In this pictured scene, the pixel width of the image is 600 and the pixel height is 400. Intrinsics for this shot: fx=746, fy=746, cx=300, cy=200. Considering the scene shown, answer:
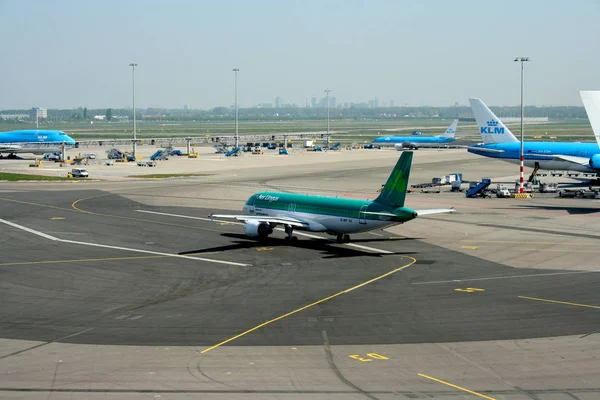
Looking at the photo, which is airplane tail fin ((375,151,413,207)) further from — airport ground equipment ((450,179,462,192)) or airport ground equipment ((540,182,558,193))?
airport ground equipment ((540,182,558,193))

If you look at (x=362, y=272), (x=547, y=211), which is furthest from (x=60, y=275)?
(x=547, y=211)

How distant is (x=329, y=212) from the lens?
62281 millimetres

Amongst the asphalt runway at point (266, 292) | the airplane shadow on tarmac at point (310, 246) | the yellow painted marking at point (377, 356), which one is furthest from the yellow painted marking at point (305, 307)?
the yellow painted marking at point (377, 356)

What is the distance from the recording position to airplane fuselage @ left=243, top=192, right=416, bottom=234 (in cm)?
5862

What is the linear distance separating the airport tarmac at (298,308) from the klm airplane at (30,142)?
94.1 meters

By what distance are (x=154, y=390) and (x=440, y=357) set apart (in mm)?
12816

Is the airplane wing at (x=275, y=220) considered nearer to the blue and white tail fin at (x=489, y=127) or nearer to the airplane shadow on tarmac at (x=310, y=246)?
the airplane shadow on tarmac at (x=310, y=246)

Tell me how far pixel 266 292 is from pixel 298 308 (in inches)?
185

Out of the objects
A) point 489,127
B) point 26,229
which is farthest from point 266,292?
point 489,127

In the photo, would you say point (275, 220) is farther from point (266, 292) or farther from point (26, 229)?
point (26, 229)

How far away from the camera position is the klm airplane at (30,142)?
569 ft

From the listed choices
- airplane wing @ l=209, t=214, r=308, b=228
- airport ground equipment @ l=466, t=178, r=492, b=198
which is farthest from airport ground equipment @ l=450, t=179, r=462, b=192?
airplane wing @ l=209, t=214, r=308, b=228

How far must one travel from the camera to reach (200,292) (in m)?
47.4

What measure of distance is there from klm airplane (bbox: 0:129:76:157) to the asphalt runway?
10772cm
